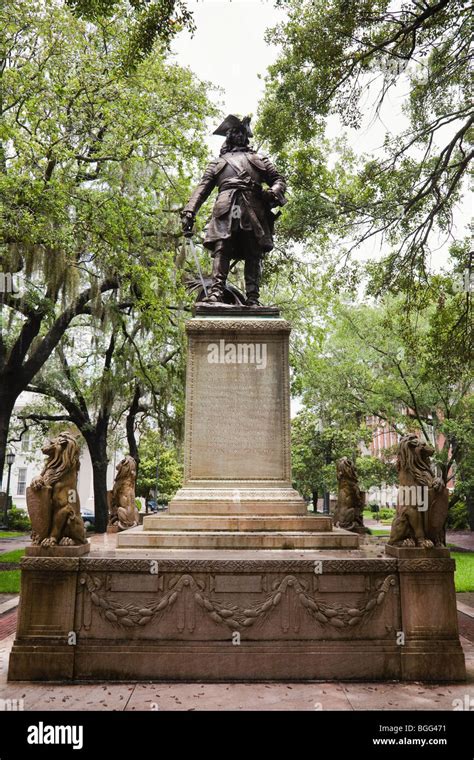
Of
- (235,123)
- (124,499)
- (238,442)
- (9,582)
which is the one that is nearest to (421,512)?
(238,442)

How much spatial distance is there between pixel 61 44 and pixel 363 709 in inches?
574

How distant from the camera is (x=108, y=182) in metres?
16.1

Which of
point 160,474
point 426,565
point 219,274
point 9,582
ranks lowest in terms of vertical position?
point 9,582

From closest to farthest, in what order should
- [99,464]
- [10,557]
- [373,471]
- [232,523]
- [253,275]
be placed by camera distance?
[232,523]
[253,275]
[10,557]
[99,464]
[373,471]

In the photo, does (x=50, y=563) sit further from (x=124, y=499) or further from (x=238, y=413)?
(x=124, y=499)

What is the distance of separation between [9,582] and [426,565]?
35.6 ft

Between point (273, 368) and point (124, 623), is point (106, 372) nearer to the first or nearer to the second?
point (273, 368)

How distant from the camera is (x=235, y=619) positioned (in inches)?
225

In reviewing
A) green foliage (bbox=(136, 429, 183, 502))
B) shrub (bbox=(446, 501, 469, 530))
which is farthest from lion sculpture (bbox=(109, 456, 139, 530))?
green foliage (bbox=(136, 429, 183, 502))

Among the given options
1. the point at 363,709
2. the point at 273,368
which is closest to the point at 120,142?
the point at 273,368

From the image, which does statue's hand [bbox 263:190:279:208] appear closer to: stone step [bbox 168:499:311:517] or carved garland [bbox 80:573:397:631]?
stone step [bbox 168:499:311:517]

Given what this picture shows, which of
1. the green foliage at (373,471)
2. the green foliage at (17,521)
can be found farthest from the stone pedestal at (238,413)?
the green foliage at (17,521)

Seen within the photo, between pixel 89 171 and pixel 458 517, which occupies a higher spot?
pixel 89 171

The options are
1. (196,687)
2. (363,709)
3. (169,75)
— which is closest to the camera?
(363,709)
